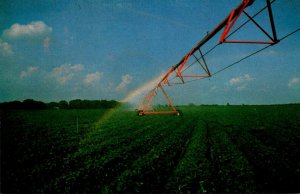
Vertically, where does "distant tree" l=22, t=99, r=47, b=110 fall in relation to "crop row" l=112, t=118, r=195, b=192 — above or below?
above

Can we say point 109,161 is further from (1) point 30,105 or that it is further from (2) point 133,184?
(1) point 30,105

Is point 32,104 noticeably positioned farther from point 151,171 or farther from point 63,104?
point 151,171

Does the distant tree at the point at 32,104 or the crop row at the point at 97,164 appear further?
the distant tree at the point at 32,104

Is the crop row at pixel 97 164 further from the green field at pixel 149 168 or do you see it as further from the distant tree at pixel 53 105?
the distant tree at pixel 53 105

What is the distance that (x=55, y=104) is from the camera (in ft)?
371

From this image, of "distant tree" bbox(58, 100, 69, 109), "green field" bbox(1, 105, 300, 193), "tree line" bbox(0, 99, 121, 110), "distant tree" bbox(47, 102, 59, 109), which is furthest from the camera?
"distant tree" bbox(58, 100, 69, 109)

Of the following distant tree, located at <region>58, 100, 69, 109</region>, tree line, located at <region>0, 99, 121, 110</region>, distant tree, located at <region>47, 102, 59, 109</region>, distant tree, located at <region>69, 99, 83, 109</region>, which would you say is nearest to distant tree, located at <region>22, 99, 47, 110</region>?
tree line, located at <region>0, 99, 121, 110</region>

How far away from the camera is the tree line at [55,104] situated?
75750mm

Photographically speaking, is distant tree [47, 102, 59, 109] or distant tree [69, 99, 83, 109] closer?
distant tree [47, 102, 59, 109]

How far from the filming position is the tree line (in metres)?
75.8

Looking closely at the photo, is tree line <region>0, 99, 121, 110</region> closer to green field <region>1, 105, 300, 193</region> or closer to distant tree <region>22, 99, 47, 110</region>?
distant tree <region>22, 99, 47, 110</region>

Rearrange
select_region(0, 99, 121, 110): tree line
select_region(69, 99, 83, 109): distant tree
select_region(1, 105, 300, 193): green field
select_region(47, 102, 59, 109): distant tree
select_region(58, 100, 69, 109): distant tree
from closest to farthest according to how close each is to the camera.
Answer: select_region(1, 105, 300, 193): green field < select_region(0, 99, 121, 110): tree line < select_region(47, 102, 59, 109): distant tree < select_region(58, 100, 69, 109): distant tree < select_region(69, 99, 83, 109): distant tree

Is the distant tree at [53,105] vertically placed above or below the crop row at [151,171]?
above

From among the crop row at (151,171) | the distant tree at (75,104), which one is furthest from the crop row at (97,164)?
the distant tree at (75,104)
